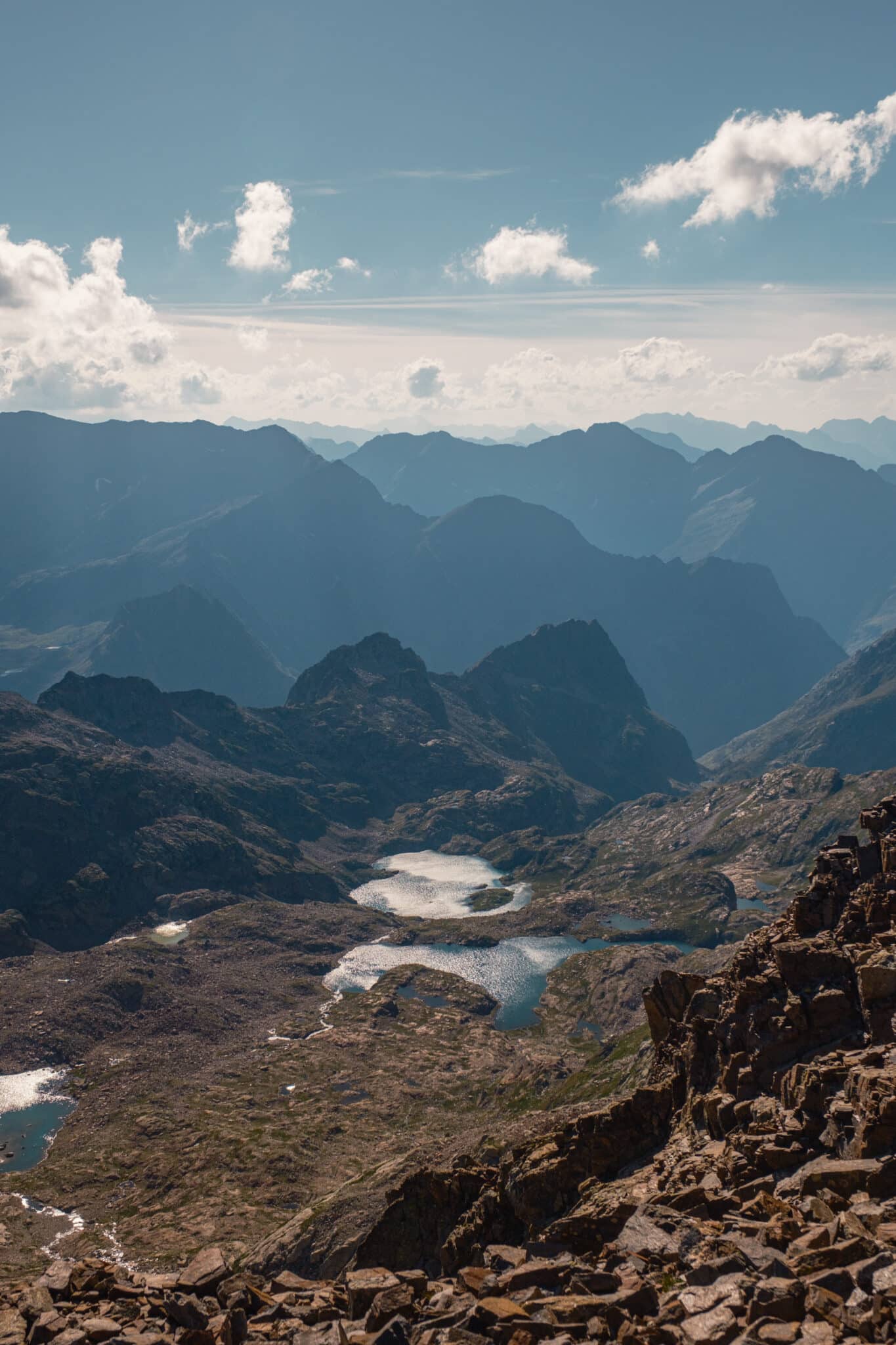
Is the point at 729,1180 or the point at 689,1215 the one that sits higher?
the point at 689,1215

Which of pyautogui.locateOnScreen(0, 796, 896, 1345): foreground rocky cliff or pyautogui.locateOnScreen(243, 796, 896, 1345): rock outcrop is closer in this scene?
pyautogui.locateOnScreen(243, 796, 896, 1345): rock outcrop

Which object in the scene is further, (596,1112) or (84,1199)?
(84,1199)

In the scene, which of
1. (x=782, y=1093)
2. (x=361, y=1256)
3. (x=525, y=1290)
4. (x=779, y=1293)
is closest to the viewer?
(x=779, y=1293)

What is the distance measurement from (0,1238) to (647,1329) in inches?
7135

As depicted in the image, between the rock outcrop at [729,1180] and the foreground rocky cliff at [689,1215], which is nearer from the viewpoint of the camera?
the rock outcrop at [729,1180]

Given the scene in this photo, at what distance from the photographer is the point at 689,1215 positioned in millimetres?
48438

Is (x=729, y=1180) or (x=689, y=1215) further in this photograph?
(x=729, y=1180)

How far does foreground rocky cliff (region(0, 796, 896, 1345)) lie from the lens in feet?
124

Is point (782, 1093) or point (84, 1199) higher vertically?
point (782, 1093)

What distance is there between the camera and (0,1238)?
17438cm

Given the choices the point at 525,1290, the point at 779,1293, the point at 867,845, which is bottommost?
the point at 525,1290

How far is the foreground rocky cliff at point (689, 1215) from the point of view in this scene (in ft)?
124

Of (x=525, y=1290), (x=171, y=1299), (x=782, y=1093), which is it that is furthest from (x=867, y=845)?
(x=171, y=1299)

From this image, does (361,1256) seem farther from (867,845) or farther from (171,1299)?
(867,845)
